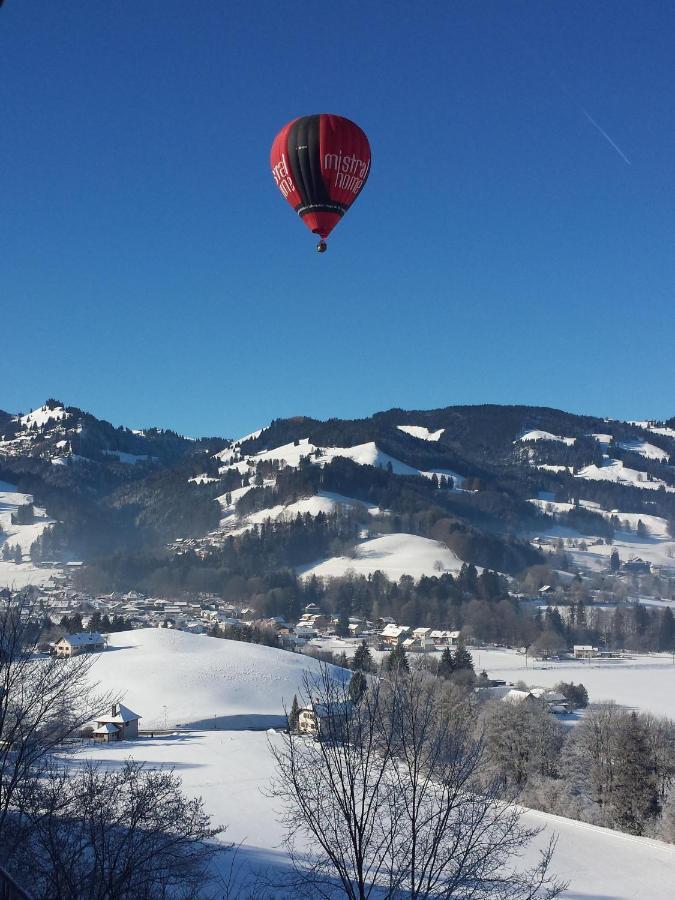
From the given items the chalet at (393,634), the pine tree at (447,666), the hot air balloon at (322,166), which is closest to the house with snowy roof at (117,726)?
the pine tree at (447,666)

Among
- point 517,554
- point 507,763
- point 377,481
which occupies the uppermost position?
point 377,481

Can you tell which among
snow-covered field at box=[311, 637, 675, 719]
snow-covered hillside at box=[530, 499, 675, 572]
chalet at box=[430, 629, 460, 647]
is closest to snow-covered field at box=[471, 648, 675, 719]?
snow-covered field at box=[311, 637, 675, 719]

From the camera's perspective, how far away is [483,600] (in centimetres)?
11869

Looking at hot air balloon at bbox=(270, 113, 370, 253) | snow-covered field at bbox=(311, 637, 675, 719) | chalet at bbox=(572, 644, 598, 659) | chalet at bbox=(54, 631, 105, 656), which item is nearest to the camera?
hot air balloon at bbox=(270, 113, 370, 253)

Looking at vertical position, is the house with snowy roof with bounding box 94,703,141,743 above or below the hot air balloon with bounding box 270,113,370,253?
below

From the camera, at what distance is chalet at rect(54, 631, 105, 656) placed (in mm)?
65750

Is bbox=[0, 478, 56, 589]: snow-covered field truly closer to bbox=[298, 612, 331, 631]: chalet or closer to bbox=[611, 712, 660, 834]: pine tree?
bbox=[298, 612, 331, 631]: chalet

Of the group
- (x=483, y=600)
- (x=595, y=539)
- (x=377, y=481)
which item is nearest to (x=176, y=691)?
(x=483, y=600)

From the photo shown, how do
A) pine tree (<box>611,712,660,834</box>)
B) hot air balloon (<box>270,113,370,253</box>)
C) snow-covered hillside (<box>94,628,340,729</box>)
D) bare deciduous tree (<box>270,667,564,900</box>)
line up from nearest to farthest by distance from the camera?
bare deciduous tree (<box>270,667,564,900</box>)
hot air balloon (<box>270,113,370,253</box>)
pine tree (<box>611,712,660,834</box>)
snow-covered hillside (<box>94,628,340,729</box>)

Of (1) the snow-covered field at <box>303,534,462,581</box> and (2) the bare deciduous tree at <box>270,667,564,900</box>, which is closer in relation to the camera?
(2) the bare deciduous tree at <box>270,667,564,900</box>

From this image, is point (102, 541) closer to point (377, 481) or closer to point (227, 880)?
point (377, 481)

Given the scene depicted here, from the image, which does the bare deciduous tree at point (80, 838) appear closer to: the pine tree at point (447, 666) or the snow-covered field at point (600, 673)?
the pine tree at point (447, 666)

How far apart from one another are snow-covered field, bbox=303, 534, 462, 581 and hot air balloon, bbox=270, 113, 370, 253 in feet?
357

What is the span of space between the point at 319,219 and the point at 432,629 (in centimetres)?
9044
